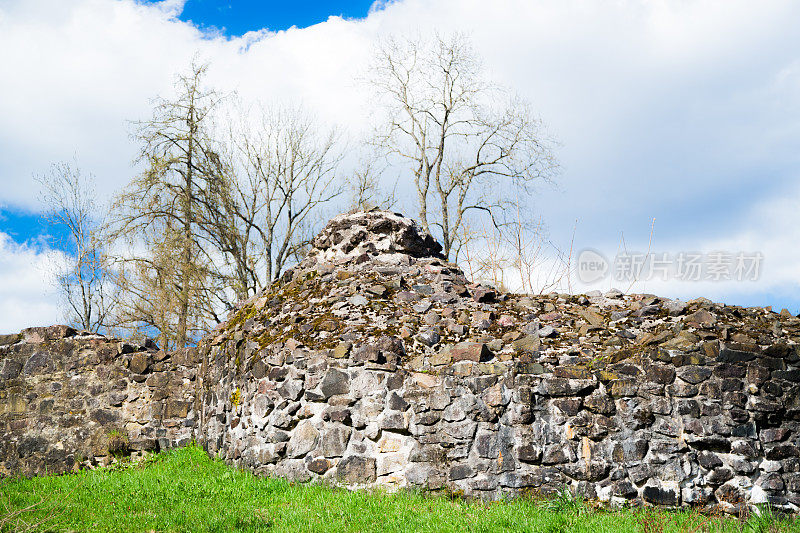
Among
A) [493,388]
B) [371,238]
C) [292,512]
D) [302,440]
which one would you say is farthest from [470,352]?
[371,238]

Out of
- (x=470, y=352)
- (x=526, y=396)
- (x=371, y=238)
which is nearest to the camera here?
(x=526, y=396)

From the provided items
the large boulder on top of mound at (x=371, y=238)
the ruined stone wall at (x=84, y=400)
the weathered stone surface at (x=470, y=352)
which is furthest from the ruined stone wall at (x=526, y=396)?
the ruined stone wall at (x=84, y=400)

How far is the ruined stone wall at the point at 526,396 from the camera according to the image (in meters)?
6.53

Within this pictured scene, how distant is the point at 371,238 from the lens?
30.8ft

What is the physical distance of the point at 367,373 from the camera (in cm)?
734

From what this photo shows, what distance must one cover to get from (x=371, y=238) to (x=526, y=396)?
11.7 ft

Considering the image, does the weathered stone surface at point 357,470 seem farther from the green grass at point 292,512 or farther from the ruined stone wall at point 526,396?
the green grass at point 292,512

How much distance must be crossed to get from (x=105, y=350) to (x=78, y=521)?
3801 mm

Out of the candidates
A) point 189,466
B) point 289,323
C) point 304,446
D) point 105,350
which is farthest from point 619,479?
point 105,350

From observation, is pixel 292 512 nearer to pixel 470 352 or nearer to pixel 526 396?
pixel 470 352

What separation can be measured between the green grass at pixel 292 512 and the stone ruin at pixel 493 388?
0.87 ft

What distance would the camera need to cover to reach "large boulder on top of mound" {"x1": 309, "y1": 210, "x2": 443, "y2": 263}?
9312 millimetres

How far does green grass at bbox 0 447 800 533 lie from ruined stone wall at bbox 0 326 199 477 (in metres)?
1.48

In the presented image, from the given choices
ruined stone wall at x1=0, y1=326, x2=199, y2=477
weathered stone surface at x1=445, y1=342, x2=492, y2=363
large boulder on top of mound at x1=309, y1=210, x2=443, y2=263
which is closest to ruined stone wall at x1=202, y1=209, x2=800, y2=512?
weathered stone surface at x1=445, y1=342, x2=492, y2=363
